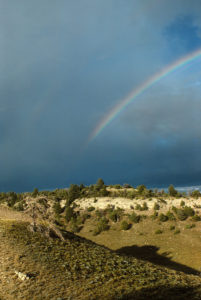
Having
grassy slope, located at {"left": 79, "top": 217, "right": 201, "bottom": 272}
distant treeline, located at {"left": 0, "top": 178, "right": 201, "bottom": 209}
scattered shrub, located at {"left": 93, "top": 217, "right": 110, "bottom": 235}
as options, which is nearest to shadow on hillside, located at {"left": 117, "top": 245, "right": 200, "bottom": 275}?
grassy slope, located at {"left": 79, "top": 217, "right": 201, "bottom": 272}

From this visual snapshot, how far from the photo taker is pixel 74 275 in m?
22.4

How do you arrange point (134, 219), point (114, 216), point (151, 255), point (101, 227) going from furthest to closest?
point (114, 216) → point (134, 219) → point (101, 227) → point (151, 255)

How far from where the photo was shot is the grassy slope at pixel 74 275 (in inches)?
732

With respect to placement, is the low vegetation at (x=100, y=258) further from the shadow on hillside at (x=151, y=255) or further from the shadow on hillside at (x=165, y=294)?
the shadow on hillside at (x=151, y=255)

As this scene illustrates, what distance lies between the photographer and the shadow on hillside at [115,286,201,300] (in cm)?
1767

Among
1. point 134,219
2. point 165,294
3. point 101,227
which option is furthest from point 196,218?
point 165,294

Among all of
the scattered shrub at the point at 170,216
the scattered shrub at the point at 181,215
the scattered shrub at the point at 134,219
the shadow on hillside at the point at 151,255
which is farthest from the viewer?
the scattered shrub at the point at 134,219

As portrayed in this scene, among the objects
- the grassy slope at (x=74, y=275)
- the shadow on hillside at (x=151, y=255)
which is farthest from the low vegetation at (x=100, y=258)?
the shadow on hillside at (x=151, y=255)

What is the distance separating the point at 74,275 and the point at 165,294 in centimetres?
914

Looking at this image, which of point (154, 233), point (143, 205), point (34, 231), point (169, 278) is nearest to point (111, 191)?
point (143, 205)

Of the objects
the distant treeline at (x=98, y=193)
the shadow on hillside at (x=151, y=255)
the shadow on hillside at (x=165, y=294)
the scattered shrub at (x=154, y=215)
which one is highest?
the distant treeline at (x=98, y=193)

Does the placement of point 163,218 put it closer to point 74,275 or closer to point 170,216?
point 170,216

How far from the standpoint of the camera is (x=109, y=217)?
3472 inches

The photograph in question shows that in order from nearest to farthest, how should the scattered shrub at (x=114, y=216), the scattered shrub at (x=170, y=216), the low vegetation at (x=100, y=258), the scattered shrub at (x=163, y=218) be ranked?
1. the low vegetation at (x=100, y=258)
2. the scattered shrub at (x=163, y=218)
3. the scattered shrub at (x=170, y=216)
4. the scattered shrub at (x=114, y=216)
